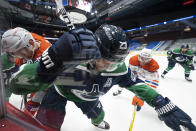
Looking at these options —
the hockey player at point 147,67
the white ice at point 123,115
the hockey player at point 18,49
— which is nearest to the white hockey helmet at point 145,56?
the hockey player at point 147,67

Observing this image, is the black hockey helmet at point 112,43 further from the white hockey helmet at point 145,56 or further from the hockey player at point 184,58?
the hockey player at point 184,58

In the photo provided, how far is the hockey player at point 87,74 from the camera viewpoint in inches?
8.1

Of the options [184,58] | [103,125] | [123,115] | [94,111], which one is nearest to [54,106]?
[94,111]

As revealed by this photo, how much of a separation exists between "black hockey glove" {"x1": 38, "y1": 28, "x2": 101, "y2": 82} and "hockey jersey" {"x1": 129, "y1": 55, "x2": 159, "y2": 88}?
1410 millimetres

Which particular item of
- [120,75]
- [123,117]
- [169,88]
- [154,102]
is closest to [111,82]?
[120,75]

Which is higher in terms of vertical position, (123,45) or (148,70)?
(123,45)

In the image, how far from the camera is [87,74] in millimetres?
323

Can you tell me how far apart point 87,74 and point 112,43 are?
186 mm

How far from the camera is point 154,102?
1.76 feet

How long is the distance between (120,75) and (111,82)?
0.06 m

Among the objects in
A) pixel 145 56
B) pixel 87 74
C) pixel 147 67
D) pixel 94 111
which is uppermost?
pixel 87 74

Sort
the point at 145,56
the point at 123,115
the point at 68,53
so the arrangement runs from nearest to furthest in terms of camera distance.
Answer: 1. the point at 68,53
2. the point at 123,115
3. the point at 145,56

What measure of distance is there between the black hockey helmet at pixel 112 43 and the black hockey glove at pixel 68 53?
0.21m

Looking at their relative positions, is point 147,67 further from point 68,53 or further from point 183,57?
point 68,53
